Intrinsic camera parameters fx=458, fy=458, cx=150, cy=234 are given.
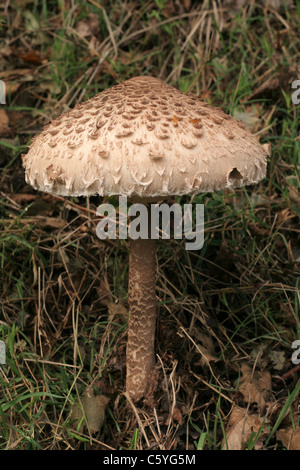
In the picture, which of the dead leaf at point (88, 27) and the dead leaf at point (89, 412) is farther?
the dead leaf at point (88, 27)

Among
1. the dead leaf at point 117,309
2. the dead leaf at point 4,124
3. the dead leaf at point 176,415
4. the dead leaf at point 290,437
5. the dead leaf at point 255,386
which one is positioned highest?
the dead leaf at point 4,124

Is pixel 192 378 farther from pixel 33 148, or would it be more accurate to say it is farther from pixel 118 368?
pixel 33 148

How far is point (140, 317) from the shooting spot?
2.66 m

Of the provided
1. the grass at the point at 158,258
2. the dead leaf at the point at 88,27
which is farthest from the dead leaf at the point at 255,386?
the dead leaf at the point at 88,27

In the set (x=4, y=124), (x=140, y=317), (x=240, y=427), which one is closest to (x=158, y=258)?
(x=140, y=317)

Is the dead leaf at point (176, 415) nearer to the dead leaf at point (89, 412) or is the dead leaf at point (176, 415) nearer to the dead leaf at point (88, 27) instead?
the dead leaf at point (89, 412)

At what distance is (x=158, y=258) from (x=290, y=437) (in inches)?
59.0

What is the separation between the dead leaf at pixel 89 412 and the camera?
2.57 metres

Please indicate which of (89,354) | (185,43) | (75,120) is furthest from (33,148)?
(185,43)

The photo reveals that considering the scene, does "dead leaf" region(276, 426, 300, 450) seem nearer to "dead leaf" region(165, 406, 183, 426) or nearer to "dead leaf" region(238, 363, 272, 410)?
"dead leaf" region(238, 363, 272, 410)

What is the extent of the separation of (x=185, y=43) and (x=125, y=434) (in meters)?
3.31

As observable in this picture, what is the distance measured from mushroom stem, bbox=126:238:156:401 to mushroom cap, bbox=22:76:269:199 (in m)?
0.67

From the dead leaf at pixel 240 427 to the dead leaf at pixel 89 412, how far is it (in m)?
0.71

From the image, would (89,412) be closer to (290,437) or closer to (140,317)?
(140,317)
